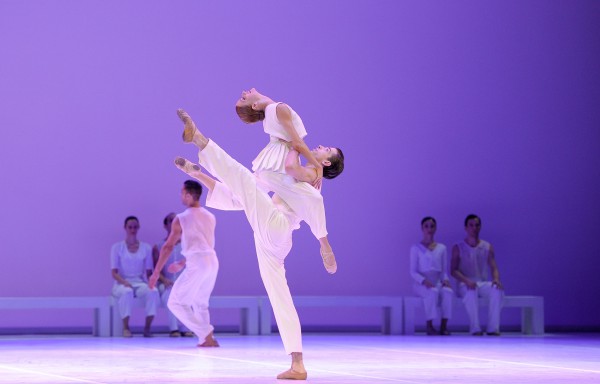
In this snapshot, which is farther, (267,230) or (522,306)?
(522,306)

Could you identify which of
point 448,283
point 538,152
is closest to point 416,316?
point 448,283

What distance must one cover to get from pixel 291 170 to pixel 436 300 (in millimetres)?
5832

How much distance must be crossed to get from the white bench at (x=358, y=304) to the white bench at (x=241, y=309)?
8cm

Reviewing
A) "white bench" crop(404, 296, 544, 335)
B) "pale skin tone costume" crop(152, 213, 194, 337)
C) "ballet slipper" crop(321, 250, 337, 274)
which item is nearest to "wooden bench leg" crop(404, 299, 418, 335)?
"white bench" crop(404, 296, 544, 335)

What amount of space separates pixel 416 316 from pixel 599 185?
268 cm

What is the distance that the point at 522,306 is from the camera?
11.2 meters

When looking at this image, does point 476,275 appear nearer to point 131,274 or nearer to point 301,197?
point 131,274

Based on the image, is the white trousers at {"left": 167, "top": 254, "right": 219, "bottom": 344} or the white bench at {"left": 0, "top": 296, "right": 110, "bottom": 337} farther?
the white bench at {"left": 0, "top": 296, "right": 110, "bottom": 337}

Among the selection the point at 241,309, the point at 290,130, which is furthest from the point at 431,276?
the point at 290,130

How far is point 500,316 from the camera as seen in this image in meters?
11.9

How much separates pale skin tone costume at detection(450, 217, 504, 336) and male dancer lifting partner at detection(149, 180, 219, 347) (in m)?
3.32

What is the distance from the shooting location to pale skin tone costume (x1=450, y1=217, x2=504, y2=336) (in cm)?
1107

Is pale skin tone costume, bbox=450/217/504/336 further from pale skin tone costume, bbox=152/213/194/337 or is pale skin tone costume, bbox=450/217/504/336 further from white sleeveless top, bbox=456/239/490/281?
pale skin tone costume, bbox=152/213/194/337

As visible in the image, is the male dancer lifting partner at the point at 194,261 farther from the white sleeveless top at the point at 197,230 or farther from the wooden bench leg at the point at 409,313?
the wooden bench leg at the point at 409,313
